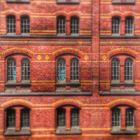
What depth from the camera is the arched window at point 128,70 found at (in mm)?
21984

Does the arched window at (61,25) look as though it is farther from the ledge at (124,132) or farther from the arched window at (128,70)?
the ledge at (124,132)

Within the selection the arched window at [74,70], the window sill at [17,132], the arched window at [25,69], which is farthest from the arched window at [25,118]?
the arched window at [74,70]

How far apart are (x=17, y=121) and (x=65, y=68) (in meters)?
4.62

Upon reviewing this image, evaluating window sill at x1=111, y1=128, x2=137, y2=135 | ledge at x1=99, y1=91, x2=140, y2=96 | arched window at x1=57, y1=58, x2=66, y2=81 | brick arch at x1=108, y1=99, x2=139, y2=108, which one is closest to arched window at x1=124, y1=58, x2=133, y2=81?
ledge at x1=99, y1=91, x2=140, y2=96

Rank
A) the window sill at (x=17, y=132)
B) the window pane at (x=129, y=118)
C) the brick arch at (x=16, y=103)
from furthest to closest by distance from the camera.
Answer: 1. the window pane at (x=129, y=118)
2. the window sill at (x=17, y=132)
3. the brick arch at (x=16, y=103)

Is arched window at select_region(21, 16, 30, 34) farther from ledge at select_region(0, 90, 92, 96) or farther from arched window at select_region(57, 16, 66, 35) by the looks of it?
ledge at select_region(0, 90, 92, 96)

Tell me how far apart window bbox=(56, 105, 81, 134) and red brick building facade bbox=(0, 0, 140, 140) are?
0.21 feet

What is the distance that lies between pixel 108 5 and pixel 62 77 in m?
5.54

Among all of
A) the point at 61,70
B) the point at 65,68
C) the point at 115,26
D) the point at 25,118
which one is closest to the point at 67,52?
the point at 65,68

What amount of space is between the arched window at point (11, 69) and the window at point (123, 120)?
688 centimetres

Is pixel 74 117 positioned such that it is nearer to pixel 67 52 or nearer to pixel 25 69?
pixel 67 52

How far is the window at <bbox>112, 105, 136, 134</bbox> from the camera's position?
2186cm

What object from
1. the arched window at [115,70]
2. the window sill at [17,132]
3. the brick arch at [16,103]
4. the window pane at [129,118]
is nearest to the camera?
the brick arch at [16,103]

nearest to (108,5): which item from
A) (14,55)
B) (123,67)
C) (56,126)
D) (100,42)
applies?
(100,42)
